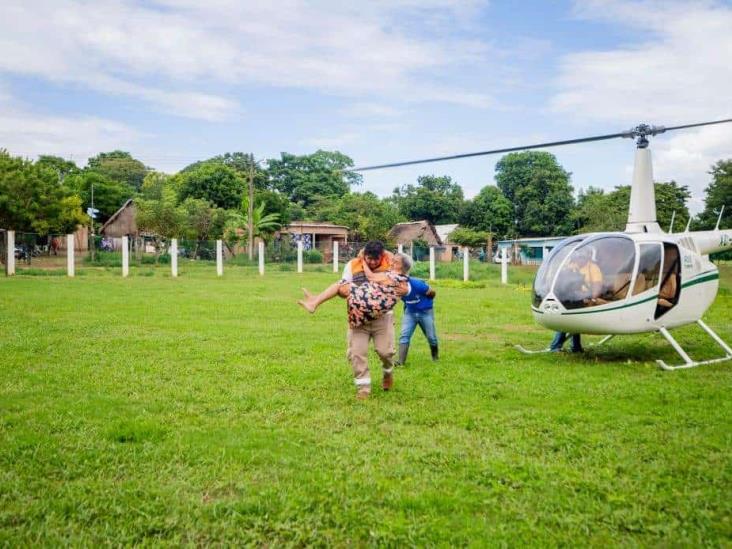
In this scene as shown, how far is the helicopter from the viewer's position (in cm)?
866

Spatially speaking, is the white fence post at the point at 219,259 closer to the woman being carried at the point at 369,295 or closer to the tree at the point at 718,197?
the woman being carried at the point at 369,295

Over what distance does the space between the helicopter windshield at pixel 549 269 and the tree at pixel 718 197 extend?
41285mm

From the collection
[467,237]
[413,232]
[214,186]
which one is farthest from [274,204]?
[467,237]

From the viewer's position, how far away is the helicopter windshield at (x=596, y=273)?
8.65 meters

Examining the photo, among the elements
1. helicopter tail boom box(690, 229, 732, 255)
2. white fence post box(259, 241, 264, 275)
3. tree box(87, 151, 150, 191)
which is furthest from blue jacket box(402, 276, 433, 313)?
tree box(87, 151, 150, 191)

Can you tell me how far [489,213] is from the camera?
62688 millimetres

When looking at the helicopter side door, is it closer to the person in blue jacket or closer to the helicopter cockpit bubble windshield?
the helicopter cockpit bubble windshield

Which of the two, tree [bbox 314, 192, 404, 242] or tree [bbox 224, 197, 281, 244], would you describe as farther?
tree [bbox 314, 192, 404, 242]

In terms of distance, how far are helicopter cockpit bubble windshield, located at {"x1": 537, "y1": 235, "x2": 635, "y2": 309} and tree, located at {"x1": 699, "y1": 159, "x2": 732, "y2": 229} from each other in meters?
41.4

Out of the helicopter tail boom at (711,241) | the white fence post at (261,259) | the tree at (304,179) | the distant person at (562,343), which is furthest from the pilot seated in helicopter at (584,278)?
the tree at (304,179)

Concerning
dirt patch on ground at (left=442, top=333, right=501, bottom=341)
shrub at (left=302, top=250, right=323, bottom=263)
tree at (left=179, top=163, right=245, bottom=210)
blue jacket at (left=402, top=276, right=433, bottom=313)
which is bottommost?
dirt patch on ground at (left=442, top=333, right=501, bottom=341)

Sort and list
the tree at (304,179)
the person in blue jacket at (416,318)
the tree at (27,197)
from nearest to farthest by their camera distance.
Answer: the person in blue jacket at (416,318)
the tree at (27,197)
the tree at (304,179)

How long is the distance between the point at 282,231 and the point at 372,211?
8583 mm

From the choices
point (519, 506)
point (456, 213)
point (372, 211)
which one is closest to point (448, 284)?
point (519, 506)
